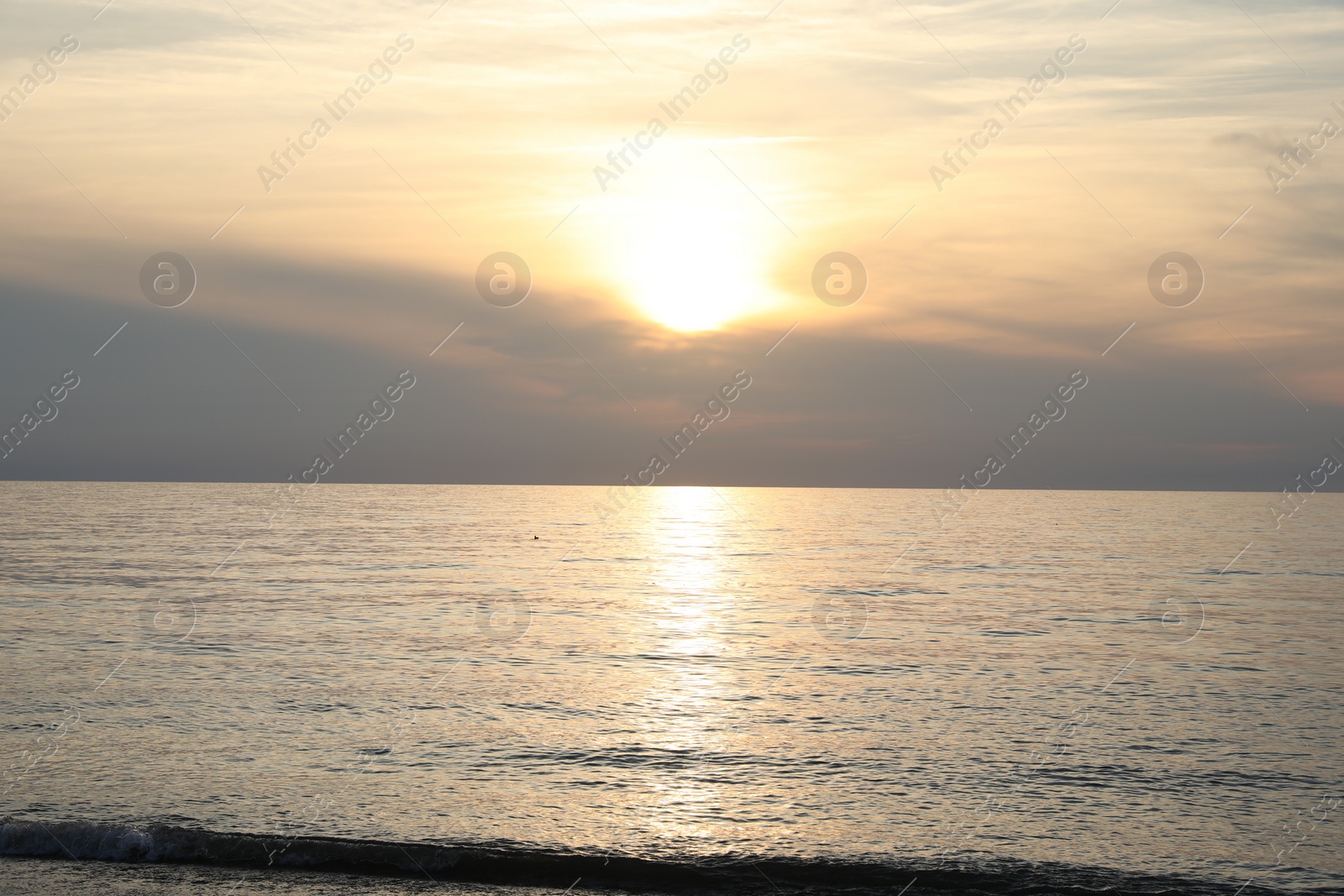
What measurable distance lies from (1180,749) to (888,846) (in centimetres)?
1040

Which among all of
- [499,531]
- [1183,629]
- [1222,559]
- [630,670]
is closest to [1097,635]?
[1183,629]

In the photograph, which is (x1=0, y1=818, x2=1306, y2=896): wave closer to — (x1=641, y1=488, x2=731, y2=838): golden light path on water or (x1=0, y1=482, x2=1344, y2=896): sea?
(x1=0, y1=482, x2=1344, y2=896): sea

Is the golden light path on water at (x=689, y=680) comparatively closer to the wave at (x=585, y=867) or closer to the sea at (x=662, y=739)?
the sea at (x=662, y=739)

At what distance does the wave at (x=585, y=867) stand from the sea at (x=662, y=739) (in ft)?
0.21

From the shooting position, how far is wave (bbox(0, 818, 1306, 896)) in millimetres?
15094

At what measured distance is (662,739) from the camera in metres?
23.2

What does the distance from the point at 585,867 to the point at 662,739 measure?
25.4ft

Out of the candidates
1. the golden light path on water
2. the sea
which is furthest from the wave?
the golden light path on water

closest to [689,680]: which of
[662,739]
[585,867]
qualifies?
[662,739]

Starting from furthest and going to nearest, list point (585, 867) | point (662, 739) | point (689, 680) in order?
point (689, 680) < point (662, 739) < point (585, 867)

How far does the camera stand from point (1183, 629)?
1646 inches

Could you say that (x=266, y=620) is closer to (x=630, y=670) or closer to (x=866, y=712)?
(x=630, y=670)

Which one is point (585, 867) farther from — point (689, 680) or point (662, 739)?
point (689, 680)

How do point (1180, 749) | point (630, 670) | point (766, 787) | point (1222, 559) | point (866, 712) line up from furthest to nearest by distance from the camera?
point (1222, 559) < point (630, 670) < point (866, 712) < point (1180, 749) < point (766, 787)
